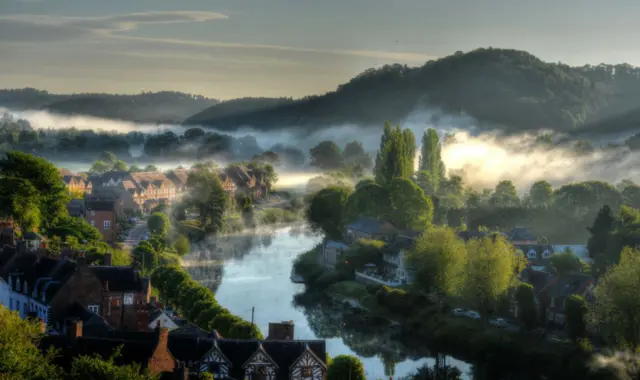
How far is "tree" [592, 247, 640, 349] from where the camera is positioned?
40.2m

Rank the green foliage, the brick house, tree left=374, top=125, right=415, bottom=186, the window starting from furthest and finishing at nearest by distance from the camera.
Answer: tree left=374, top=125, right=415, bottom=186 → the brick house → the green foliage → the window

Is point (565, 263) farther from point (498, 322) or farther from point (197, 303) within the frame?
point (197, 303)

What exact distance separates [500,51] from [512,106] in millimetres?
21768

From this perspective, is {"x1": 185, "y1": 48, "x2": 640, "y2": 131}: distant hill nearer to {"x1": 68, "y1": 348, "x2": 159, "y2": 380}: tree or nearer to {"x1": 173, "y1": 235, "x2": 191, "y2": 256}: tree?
{"x1": 173, "y1": 235, "x2": 191, "y2": 256}: tree

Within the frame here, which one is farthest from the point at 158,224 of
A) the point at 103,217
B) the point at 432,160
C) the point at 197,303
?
the point at 432,160

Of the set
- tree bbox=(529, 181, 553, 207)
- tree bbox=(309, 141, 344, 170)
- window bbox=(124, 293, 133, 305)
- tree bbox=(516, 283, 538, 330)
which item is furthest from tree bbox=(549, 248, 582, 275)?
tree bbox=(309, 141, 344, 170)

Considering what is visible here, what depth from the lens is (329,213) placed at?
7844cm

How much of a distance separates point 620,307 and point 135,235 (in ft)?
129

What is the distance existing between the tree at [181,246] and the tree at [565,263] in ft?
73.7

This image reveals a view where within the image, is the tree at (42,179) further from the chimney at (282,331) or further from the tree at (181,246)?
the chimney at (282,331)

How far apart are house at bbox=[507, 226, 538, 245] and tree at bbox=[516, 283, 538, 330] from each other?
828 inches

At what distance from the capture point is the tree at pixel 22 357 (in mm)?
25516

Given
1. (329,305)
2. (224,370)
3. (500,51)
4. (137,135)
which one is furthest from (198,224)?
(500,51)

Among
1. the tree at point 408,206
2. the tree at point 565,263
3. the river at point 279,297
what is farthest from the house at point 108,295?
the tree at point 408,206
